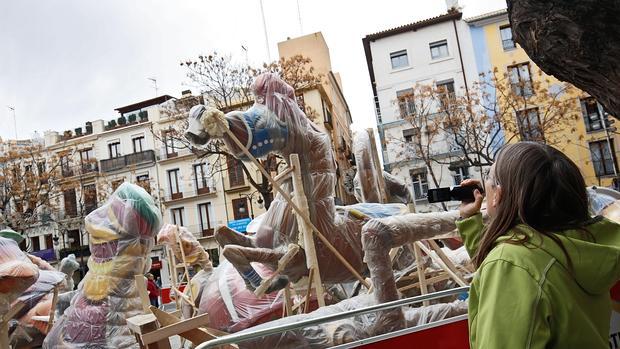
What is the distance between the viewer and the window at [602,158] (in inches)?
1090

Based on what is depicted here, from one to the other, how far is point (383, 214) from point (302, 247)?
860 mm

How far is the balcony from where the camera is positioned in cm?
3641

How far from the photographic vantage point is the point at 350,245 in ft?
15.0

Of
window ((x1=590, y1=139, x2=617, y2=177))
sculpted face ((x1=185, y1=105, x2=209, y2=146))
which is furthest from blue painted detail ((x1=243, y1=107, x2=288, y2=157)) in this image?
window ((x1=590, y1=139, x2=617, y2=177))

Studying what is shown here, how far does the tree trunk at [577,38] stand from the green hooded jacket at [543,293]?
4.98ft

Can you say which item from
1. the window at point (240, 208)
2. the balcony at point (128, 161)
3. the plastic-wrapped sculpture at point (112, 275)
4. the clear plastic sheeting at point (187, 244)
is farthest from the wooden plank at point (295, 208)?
the balcony at point (128, 161)

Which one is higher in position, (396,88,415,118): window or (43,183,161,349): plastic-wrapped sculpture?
(396,88,415,118): window

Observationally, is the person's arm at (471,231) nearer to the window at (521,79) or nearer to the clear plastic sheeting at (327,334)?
the clear plastic sheeting at (327,334)

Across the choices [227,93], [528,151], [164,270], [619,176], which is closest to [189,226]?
[164,270]

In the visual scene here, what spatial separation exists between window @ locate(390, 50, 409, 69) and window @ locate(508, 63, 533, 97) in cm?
577

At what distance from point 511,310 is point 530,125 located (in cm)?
2513

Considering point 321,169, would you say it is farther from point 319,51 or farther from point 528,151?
point 319,51

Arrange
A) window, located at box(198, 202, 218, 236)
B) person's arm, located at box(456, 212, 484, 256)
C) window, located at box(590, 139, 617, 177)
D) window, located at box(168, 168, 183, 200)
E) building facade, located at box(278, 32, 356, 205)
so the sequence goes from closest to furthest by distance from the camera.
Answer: person's arm, located at box(456, 212, 484, 256)
window, located at box(590, 139, 617, 177)
building facade, located at box(278, 32, 356, 205)
window, located at box(198, 202, 218, 236)
window, located at box(168, 168, 183, 200)

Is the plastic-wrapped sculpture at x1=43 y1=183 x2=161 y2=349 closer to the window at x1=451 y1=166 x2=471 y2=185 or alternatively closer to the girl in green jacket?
the girl in green jacket
